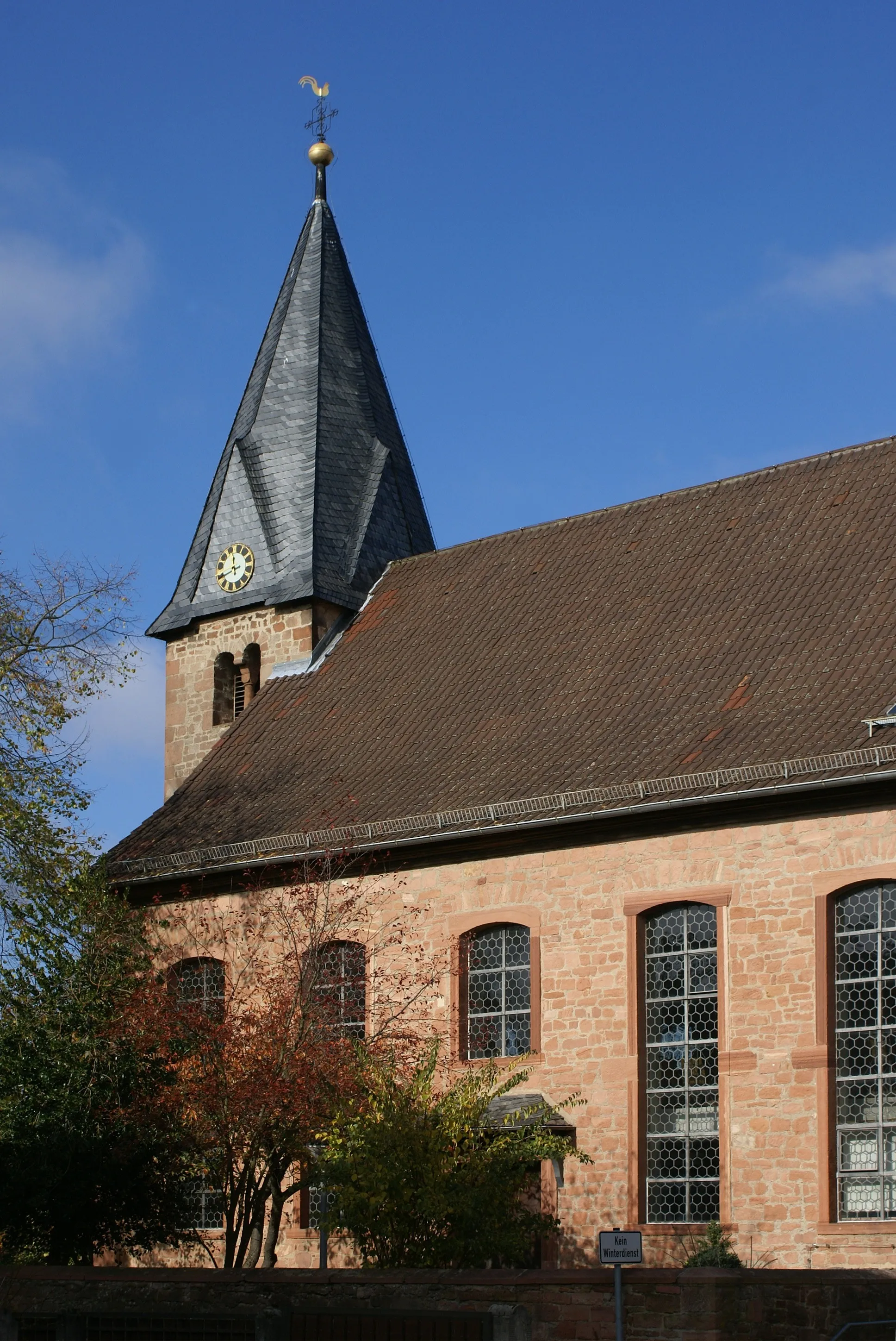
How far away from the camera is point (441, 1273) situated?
13.3m

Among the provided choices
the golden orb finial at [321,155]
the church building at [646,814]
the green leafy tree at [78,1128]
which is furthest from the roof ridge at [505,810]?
the golden orb finial at [321,155]

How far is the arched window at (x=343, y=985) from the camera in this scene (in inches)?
790

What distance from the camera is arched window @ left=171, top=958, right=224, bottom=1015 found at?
23.5m

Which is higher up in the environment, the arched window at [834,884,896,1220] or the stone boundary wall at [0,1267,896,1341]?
the arched window at [834,884,896,1220]

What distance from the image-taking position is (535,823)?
69.3 feet

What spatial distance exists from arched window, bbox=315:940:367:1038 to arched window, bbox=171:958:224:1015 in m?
1.58

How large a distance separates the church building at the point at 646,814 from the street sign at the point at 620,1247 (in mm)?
6824

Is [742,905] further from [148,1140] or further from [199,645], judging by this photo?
[199,645]

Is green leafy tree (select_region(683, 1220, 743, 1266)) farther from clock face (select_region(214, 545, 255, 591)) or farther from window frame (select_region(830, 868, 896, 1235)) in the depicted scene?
clock face (select_region(214, 545, 255, 591))

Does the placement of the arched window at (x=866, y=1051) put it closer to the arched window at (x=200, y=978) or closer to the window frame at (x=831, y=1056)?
the window frame at (x=831, y=1056)

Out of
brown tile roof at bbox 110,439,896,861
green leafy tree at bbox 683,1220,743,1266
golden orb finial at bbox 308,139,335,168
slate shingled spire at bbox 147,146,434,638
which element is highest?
golden orb finial at bbox 308,139,335,168

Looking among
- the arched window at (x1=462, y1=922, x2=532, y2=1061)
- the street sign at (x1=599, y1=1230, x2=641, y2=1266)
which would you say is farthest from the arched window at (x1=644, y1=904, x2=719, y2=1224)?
the street sign at (x1=599, y1=1230, x2=641, y2=1266)

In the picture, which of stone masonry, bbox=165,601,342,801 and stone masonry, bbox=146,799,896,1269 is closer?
stone masonry, bbox=146,799,896,1269

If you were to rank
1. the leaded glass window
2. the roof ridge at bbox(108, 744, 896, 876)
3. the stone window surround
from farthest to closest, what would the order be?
the leaded glass window
the roof ridge at bbox(108, 744, 896, 876)
the stone window surround
